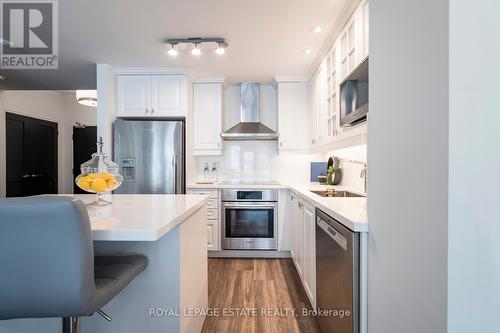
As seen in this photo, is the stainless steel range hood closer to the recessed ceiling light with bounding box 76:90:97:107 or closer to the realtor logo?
the recessed ceiling light with bounding box 76:90:97:107

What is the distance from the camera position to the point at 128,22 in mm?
2170

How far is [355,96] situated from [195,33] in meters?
1.63

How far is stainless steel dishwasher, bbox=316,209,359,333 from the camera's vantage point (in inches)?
44.7

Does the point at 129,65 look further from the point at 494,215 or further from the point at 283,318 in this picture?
the point at 494,215

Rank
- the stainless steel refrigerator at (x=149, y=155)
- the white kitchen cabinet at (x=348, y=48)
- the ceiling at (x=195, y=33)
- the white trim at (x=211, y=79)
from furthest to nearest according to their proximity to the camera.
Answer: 1. the white trim at (x=211, y=79)
2. the stainless steel refrigerator at (x=149, y=155)
3. the ceiling at (x=195, y=33)
4. the white kitchen cabinet at (x=348, y=48)

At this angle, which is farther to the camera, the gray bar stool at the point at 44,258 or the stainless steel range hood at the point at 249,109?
the stainless steel range hood at the point at 249,109

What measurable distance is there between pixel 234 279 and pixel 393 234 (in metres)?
2.06

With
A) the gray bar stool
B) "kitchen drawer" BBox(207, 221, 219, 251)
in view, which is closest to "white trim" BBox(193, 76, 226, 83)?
"kitchen drawer" BBox(207, 221, 219, 251)

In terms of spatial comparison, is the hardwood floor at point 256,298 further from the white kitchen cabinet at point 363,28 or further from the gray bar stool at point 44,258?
the white kitchen cabinet at point 363,28

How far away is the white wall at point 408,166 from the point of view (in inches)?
25.6

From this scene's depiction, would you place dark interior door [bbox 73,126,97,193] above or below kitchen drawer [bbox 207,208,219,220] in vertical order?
above

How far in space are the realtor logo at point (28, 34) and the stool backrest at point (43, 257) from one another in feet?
6.59

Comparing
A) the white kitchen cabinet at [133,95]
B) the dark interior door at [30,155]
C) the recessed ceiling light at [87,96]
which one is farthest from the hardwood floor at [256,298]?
the dark interior door at [30,155]

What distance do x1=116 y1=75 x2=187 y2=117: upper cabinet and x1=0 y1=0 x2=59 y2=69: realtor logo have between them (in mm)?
771
